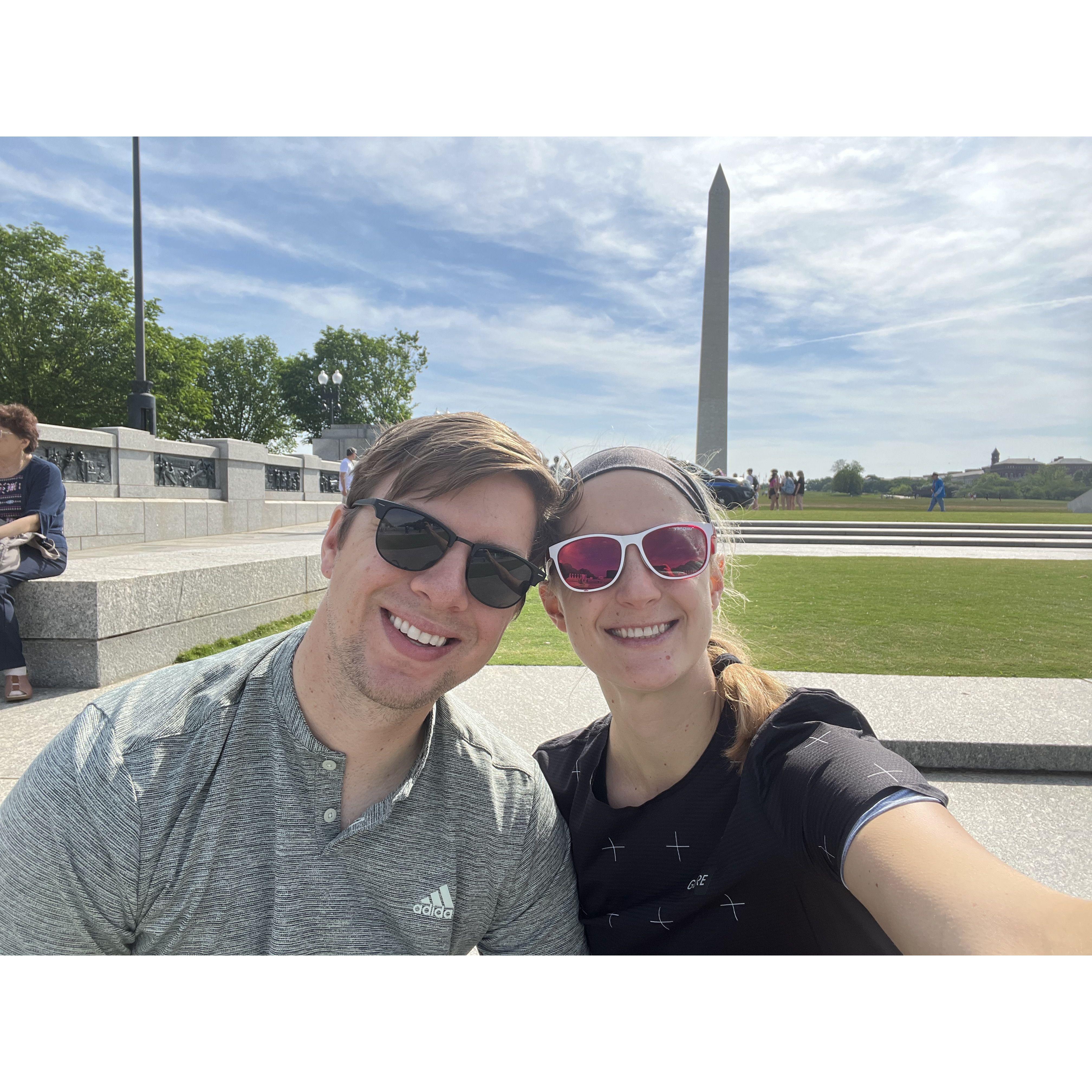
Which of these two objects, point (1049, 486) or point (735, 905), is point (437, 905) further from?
point (1049, 486)

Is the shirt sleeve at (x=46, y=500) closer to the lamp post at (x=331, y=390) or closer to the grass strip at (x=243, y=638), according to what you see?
the grass strip at (x=243, y=638)

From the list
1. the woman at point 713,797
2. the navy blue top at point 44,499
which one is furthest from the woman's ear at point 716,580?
the navy blue top at point 44,499

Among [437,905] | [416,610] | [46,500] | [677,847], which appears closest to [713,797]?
[677,847]

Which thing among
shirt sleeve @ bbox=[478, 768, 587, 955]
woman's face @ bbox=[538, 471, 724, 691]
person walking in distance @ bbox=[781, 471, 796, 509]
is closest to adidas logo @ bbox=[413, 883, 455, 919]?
shirt sleeve @ bbox=[478, 768, 587, 955]

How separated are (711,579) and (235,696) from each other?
1.25m

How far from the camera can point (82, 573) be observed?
15.8ft

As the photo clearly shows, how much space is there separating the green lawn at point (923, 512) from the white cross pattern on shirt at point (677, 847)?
15574 mm

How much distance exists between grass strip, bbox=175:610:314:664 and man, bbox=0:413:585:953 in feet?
9.81

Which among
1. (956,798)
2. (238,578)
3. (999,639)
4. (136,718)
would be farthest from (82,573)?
(999,639)

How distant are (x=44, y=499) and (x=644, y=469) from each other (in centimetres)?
459

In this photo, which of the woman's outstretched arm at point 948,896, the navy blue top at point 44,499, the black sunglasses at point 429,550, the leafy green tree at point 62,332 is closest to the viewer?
the woman's outstretched arm at point 948,896

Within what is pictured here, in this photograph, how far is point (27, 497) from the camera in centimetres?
469

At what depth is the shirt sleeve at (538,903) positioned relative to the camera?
5.09 feet

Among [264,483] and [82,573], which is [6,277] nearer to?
[264,483]
